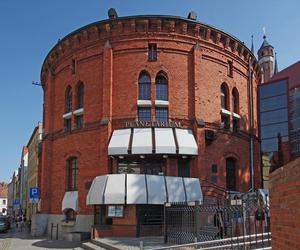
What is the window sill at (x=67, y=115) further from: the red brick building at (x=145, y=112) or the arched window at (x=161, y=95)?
the arched window at (x=161, y=95)

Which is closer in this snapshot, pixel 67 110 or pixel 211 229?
pixel 211 229

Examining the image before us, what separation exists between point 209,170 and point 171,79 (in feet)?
19.6

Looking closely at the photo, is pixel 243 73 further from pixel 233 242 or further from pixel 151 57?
pixel 233 242

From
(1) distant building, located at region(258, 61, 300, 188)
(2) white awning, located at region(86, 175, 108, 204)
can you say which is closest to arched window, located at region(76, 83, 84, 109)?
(2) white awning, located at region(86, 175, 108, 204)

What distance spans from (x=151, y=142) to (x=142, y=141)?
1.71ft

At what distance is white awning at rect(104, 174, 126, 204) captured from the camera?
1977 cm

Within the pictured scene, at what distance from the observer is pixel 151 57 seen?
24219 mm

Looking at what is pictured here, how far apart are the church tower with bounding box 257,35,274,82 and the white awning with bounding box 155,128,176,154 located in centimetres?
5228

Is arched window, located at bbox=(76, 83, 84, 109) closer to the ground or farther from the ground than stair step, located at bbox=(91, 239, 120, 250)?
farther from the ground

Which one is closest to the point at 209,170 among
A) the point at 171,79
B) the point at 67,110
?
the point at 171,79

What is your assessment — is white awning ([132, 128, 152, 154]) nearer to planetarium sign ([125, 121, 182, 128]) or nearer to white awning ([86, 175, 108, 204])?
planetarium sign ([125, 121, 182, 128])

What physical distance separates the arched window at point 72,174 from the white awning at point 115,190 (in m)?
5.75

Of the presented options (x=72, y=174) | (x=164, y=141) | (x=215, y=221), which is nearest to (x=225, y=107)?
(x=164, y=141)

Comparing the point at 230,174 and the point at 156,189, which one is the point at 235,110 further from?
the point at 156,189
